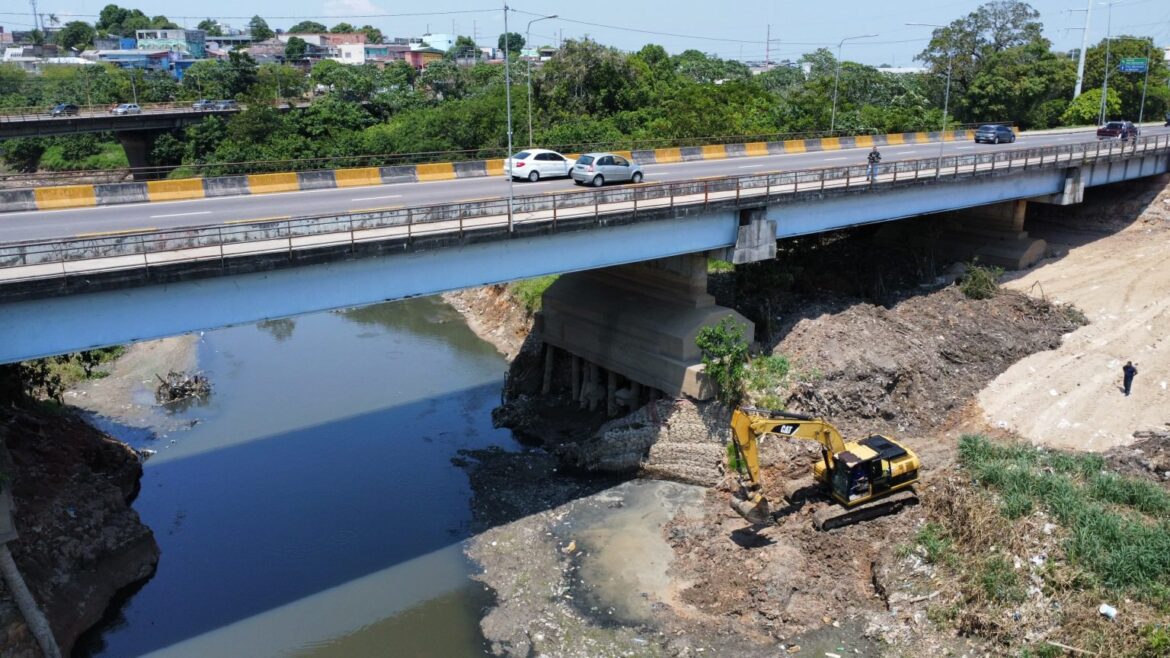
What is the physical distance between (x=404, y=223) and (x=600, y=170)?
1419 centimetres

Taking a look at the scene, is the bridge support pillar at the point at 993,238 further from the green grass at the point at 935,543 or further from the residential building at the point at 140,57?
the residential building at the point at 140,57

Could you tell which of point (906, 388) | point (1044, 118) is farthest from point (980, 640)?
point (1044, 118)

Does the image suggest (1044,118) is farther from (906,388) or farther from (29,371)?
(29,371)

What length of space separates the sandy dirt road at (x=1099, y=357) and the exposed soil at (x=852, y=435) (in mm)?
108

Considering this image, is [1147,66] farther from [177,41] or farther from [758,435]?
[177,41]

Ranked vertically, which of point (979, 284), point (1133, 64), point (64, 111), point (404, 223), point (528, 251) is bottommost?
point (979, 284)

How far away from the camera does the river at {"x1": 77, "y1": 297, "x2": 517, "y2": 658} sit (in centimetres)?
2094

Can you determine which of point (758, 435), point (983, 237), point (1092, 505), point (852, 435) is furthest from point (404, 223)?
point (983, 237)

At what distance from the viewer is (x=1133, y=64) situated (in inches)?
2867

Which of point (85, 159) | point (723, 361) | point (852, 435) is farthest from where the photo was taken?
point (85, 159)

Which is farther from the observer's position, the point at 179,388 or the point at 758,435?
the point at 179,388

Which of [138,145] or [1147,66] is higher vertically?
[1147,66]

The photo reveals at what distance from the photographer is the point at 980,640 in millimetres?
18344

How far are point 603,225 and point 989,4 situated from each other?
71455 millimetres
